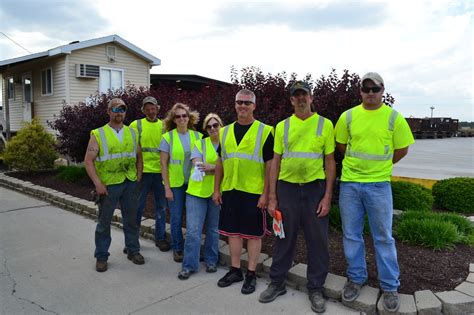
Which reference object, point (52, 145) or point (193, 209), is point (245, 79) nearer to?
point (193, 209)

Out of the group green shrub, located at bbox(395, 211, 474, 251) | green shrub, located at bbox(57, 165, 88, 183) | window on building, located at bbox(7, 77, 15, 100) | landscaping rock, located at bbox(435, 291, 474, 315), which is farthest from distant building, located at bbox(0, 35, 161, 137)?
landscaping rock, located at bbox(435, 291, 474, 315)

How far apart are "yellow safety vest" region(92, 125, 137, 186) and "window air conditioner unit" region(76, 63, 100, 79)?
1176 centimetres

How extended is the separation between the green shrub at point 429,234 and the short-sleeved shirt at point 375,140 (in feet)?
6.28

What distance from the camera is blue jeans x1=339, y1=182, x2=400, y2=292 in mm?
3266

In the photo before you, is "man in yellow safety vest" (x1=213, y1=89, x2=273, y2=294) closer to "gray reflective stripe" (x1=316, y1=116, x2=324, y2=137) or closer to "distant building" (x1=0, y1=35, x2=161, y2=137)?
"gray reflective stripe" (x1=316, y1=116, x2=324, y2=137)

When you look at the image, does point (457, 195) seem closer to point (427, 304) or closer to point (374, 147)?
point (427, 304)

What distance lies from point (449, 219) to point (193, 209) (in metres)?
3.86

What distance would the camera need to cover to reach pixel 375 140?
10.6 feet

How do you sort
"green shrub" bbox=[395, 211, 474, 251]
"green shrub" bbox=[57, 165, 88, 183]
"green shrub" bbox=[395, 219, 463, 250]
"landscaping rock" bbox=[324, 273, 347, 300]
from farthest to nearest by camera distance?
"green shrub" bbox=[57, 165, 88, 183] < "green shrub" bbox=[395, 211, 474, 251] < "green shrub" bbox=[395, 219, 463, 250] < "landscaping rock" bbox=[324, 273, 347, 300]

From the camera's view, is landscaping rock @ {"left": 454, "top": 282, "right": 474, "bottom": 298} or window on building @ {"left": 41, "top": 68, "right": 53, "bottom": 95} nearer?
landscaping rock @ {"left": 454, "top": 282, "right": 474, "bottom": 298}

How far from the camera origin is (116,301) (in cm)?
357

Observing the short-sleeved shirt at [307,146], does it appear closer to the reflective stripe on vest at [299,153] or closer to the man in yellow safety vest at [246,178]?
the reflective stripe on vest at [299,153]

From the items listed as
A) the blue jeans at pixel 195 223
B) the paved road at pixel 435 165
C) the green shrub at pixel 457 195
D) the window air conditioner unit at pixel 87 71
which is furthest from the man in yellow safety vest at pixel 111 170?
the window air conditioner unit at pixel 87 71

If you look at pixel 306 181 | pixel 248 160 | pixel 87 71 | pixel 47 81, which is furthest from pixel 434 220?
pixel 47 81
